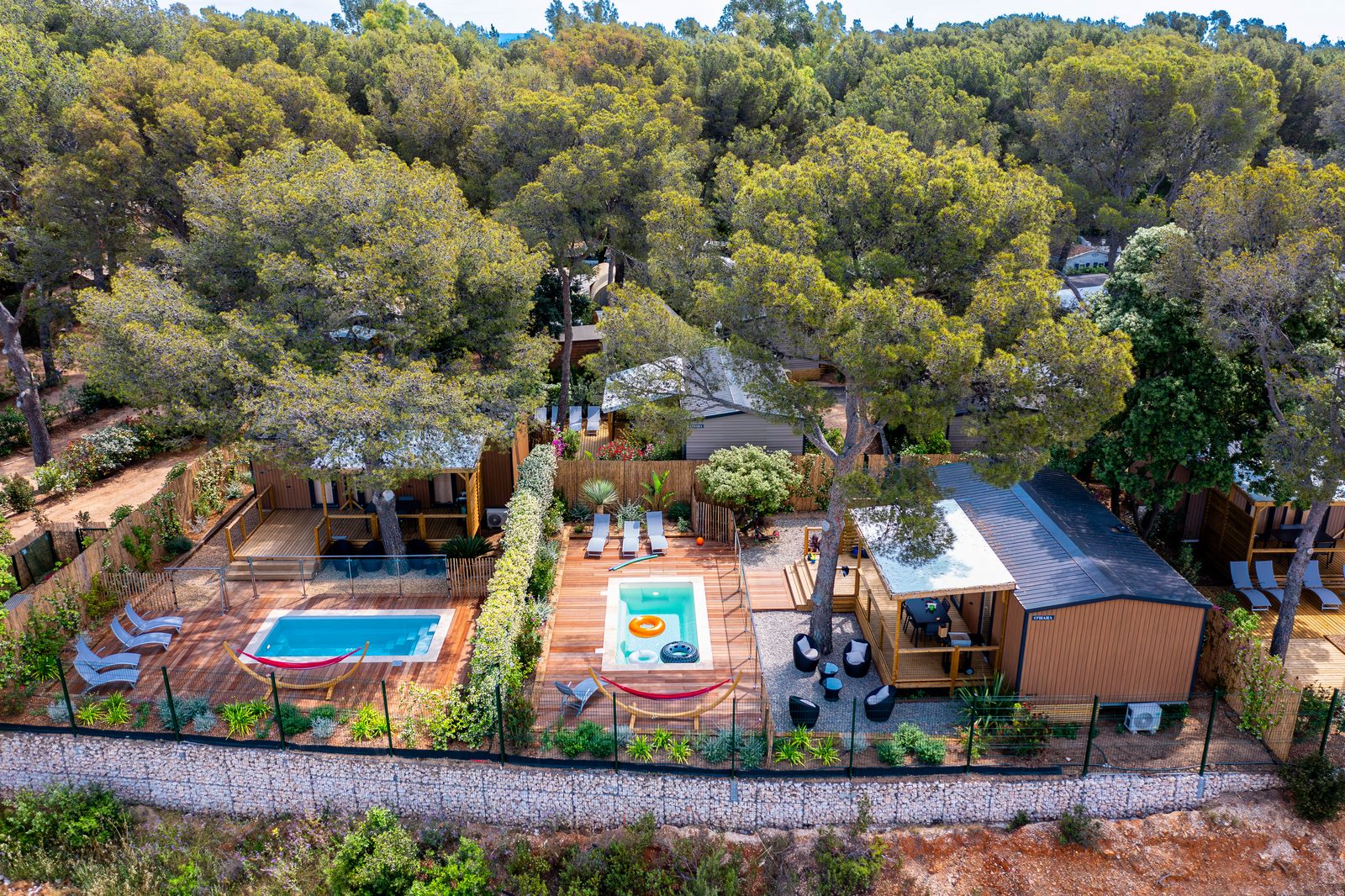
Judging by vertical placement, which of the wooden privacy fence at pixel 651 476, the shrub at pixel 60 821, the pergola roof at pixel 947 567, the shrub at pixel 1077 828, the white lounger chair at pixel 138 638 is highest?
the pergola roof at pixel 947 567

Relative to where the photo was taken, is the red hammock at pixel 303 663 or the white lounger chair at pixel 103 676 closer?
the red hammock at pixel 303 663

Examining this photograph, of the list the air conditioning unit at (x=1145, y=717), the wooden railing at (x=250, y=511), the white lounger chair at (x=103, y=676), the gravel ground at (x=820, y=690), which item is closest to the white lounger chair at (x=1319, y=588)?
the air conditioning unit at (x=1145, y=717)

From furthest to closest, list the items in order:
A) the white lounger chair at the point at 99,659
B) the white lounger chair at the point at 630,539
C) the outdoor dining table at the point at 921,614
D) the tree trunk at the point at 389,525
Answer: the white lounger chair at the point at 630,539, the tree trunk at the point at 389,525, the outdoor dining table at the point at 921,614, the white lounger chair at the point at 99,659

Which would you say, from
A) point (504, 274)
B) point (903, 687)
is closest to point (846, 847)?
point (903, 687)

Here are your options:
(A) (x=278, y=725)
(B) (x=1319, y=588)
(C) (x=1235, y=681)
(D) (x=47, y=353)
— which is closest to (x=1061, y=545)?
(C) (x=1235, y=681)

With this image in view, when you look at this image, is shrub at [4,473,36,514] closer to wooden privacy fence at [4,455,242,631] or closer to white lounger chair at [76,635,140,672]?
wooden privacy fence at [4,455,242,631]

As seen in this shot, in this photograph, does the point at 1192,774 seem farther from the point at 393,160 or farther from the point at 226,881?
the point at 393,160

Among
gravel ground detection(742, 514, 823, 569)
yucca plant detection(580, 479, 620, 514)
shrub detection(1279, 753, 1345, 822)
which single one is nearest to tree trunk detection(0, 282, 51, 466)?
yucca plant detection(580, 479, 620, 514)

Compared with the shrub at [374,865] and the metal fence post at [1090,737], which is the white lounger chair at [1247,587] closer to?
the metal fence post at [1090,737]
